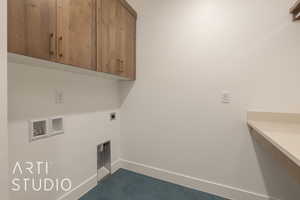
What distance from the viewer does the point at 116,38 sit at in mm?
1763

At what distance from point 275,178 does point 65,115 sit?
2.23 m

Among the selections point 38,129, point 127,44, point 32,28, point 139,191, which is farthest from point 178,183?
point 32,28

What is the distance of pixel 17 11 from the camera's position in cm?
87

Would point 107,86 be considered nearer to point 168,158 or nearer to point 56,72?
point 56,72

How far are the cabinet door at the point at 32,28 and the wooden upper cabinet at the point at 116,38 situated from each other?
47cm

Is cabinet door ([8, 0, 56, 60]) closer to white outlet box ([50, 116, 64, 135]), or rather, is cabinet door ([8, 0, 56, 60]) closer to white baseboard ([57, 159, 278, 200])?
white outlet box ([50, 116, 64, 135])

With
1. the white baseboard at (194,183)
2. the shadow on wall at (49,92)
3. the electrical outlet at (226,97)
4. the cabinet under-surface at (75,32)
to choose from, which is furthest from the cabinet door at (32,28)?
the white baseboard at (194,183)

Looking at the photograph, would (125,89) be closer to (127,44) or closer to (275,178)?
(127,44)

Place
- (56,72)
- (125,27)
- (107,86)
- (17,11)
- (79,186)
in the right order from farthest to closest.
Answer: (107,86), (125,27), (79,186), (56,72), (17,11)

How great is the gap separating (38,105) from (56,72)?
0.35 metres

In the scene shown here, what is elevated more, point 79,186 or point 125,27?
point 125,27

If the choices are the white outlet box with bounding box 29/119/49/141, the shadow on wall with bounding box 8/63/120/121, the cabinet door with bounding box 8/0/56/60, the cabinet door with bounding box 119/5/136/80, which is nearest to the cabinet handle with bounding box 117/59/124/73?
the cabinet door with bounding box 119/5/136/80

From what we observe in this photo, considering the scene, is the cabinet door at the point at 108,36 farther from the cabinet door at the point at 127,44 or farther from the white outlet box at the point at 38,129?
the white outlet box at the point at 38,129

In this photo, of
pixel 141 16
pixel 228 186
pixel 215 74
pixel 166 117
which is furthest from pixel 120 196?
pixel 141 16
